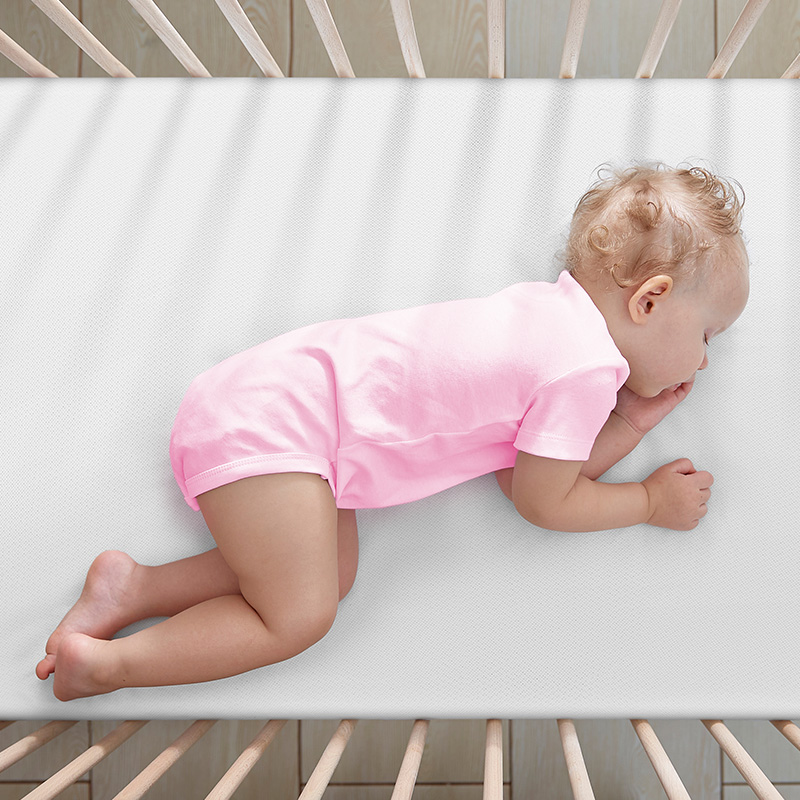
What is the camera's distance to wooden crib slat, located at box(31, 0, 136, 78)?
76 centimetres

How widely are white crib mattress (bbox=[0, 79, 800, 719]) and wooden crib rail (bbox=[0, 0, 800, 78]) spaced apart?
0.03 m

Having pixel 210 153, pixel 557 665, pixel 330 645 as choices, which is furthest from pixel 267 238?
pixel 557 665

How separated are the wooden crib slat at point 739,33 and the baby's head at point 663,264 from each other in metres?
0.15

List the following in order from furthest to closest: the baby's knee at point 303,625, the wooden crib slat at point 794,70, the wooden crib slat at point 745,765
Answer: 1. the wooden crib slat at point 794,70
2. the baby's knee at point 303,625
3. the wooden crib slat at point 745,765

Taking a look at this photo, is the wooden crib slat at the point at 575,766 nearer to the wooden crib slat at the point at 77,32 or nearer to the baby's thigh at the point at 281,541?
the baby's thigh at the point at 281,541

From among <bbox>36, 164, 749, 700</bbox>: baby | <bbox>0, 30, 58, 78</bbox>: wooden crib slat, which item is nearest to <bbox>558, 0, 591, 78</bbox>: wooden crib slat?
<bbox>36, 164, 749, 700</bbox>: baby

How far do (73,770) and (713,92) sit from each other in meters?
1.02

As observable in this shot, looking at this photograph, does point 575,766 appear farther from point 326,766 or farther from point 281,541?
point 281,541

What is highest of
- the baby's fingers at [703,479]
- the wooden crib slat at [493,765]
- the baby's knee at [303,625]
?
the baby's fingers at [703,479]

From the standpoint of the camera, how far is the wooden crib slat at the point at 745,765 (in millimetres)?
642

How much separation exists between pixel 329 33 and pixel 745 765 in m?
0.86

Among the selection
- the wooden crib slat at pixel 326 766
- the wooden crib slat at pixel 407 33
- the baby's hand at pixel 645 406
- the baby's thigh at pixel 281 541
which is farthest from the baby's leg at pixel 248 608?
the wooden crib slat at pixel 407 33

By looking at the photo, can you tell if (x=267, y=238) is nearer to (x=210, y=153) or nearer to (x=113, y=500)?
(x=210, y=153)

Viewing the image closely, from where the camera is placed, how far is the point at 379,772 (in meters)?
1.13
